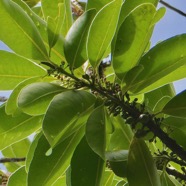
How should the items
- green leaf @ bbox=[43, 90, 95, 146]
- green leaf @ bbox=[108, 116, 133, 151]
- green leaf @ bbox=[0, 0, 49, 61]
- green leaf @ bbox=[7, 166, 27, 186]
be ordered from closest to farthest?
1. green leaf @ bbox=[43, 90, 95, 146]
2. green leaf @ bbox=[0, 0, 49, 61]
3. green leaf @ bbox=[108, 116, 133, 151]
4. green leaf @ bbox=[7, 166, 27, 186]

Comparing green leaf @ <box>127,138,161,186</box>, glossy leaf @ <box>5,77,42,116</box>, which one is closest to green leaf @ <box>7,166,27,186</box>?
glossy leaf @ <box>5,77,42,116</box>

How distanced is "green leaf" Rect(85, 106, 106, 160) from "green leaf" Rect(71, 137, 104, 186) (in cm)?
12

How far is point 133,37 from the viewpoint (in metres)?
1.23

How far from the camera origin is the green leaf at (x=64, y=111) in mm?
1036

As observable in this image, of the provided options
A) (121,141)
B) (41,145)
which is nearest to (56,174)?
(41,145)

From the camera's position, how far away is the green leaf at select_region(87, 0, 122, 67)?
1220 millimetres

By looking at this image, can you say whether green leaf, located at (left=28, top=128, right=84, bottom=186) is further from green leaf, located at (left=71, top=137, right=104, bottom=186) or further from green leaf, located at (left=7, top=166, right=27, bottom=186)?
green leaf, located at (left=7, top=166, right=27, bottom=186)

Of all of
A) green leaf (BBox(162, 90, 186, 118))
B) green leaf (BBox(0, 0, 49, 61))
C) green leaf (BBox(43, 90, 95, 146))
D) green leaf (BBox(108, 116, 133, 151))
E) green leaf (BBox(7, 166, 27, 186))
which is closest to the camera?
green leaf (BBox(43, 90, 95, 146))

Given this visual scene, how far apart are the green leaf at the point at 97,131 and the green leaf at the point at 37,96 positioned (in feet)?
0.34

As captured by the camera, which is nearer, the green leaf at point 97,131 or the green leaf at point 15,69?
the green leaf at point 97,131

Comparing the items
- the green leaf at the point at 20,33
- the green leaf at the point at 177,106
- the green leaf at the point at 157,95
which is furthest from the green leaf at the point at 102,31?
the green leaf at the point at 157,95

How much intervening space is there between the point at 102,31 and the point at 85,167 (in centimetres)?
35

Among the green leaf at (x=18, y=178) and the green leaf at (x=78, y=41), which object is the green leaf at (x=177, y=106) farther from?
the green leaf at (x=18, y=178)

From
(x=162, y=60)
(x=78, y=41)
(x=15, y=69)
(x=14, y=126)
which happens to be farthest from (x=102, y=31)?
(x=14, y=126)
